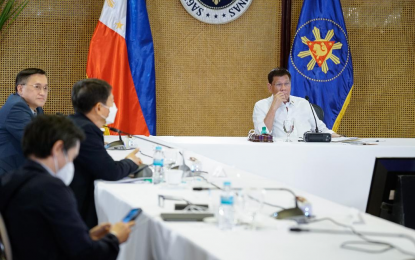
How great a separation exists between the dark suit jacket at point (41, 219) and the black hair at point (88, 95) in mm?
1300

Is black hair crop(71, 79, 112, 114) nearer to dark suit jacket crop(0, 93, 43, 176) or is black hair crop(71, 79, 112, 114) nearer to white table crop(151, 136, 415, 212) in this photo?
dark suit jacket crop(0, 93, 43, 176)

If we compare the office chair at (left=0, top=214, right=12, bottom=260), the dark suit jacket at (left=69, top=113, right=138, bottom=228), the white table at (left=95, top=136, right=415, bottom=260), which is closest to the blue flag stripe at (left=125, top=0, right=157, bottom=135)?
the dark suit jacket at (left=69, top=113, right=138, bottom=228)

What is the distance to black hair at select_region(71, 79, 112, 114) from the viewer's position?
9.68 ft

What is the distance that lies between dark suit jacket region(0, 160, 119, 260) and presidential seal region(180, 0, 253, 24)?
476 cm

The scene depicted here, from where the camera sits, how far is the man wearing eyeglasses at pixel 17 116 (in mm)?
3652

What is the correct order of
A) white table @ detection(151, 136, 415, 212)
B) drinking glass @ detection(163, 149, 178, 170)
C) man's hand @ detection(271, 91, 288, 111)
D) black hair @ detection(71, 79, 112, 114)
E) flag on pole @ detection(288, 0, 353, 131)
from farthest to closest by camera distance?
flag on pole @ detection(288, 0, 353, 131)
man's hand @ detection(271, 91, 288, 111)
white table @ detection(151, 136, 415, 212)
drinking glass @ detection(163, 149, 178, 170)
black hair @ detection(71, 79, 112, 114)

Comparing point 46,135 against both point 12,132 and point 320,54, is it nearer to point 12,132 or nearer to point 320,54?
point 12,132

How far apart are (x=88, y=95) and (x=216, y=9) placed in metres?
3.54

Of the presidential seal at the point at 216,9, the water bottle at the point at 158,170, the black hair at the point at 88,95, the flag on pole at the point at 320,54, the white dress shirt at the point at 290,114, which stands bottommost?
the water bottle at the point at 158,170

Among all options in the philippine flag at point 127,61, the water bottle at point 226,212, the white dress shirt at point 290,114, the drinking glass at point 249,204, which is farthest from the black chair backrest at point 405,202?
the philippine flag at point 127,61

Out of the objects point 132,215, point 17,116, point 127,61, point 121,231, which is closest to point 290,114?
point 127,61

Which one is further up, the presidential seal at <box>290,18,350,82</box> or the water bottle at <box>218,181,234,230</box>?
the presidential seal at <box>290,18,350,82</box>

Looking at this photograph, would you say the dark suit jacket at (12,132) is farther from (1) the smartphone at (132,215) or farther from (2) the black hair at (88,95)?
(1) the smartphone at (132,215)

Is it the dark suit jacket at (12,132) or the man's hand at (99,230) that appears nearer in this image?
the man's hand at (99,230)
